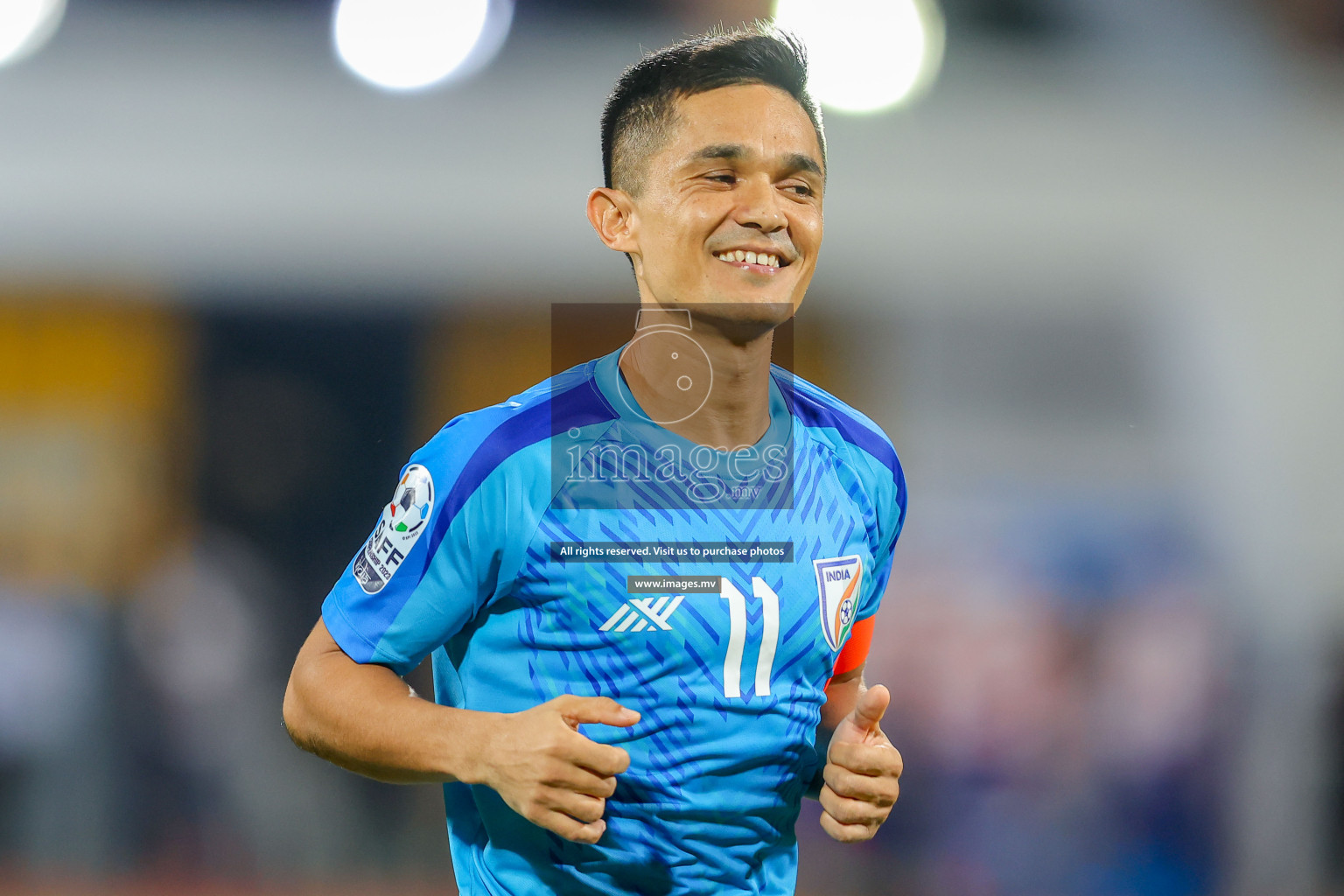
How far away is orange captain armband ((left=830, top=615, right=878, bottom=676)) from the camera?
141 cm

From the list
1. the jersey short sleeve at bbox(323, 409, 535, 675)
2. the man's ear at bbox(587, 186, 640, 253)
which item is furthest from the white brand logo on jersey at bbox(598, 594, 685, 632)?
the man's ear at bbox(587, 186, 640, 253)

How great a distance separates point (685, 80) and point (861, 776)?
88cm

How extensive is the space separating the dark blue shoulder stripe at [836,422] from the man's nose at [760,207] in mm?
246

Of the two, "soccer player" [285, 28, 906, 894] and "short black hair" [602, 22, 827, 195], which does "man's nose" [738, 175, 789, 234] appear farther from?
"short black hair" [602, 22, 827, 195]

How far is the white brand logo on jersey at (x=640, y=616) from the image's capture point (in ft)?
3.74

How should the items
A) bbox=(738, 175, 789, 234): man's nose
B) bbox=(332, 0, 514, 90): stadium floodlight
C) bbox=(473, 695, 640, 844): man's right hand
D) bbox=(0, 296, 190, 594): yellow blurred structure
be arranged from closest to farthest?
bbox=(473, 695, 640, 844): man's right hand → bbox=(738, 175, 789, 234): man's nose → bbox=(332, 0, 514, 90): stadium floodlight → bbox=(0, 296, 190, 594): yellow blurred structure

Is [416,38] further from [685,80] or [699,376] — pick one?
[699,376]

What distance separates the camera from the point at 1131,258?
3.29 metres

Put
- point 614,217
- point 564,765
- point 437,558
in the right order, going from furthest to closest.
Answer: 1. point 614,217
2. point 437,558
3. point 564,765

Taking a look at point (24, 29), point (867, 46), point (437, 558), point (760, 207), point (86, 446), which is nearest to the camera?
point (437, 558)

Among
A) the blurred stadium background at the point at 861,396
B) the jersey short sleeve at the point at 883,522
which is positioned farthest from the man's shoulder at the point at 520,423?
the blurred stadium background at the point at 861,396

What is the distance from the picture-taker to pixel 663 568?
1.20 metres

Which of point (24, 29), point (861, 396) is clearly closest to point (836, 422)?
point (861, 396)

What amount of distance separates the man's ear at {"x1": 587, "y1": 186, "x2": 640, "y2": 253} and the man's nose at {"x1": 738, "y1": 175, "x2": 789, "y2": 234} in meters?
0.16
